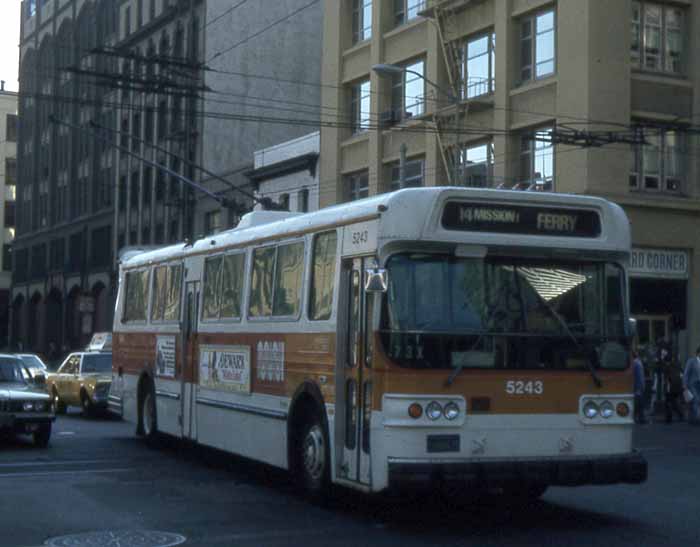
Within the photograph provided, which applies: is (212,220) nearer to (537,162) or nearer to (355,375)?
(537,162)

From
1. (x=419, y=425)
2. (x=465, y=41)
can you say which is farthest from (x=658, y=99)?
(x=419, y=425)

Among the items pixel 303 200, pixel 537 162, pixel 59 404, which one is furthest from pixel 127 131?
pixel 59 404

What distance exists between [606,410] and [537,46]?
78.7ft

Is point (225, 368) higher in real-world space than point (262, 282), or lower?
lower

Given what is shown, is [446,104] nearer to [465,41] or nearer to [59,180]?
[465,41]

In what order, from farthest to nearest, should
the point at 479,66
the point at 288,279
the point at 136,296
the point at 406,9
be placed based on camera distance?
the point at 406,9, the point at 479,66, the point at 136,296, the point at 288,279

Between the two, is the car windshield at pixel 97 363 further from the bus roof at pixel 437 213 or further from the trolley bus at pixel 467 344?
the bus roof at pixel 437 213

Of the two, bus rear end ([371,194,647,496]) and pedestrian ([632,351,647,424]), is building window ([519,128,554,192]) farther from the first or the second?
bus rear end ([371,194,647,496])

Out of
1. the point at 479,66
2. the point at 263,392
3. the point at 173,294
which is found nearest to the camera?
the point at 263,392

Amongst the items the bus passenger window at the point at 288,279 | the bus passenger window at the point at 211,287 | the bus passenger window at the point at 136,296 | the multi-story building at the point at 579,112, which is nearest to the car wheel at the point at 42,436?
the bus passenger window at the point at 136,296

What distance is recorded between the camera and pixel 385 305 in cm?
1211

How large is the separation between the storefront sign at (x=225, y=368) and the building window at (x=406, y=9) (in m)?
23.8

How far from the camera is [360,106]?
43844 mm

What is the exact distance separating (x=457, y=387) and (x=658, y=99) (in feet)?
80.2
